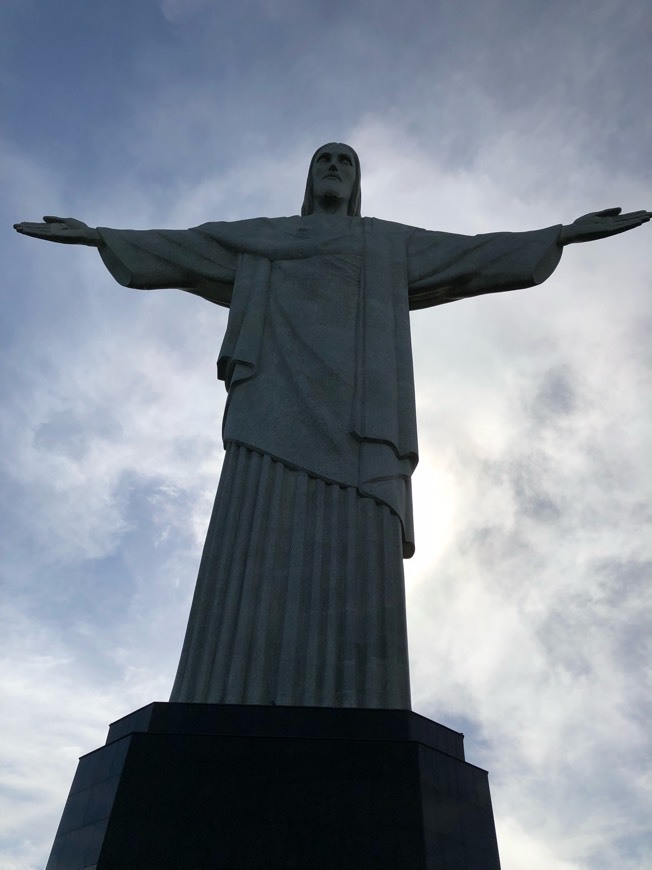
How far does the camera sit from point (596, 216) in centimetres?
966

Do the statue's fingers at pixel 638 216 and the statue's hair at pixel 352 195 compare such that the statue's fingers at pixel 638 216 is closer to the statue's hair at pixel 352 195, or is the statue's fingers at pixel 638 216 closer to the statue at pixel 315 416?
the statue at pixel 315 416

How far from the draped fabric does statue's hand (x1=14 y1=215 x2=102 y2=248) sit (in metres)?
4.11

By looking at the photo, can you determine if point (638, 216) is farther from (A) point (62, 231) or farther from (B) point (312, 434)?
(A) point (62, 231)

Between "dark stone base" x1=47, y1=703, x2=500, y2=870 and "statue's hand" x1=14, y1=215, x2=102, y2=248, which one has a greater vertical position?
"statue's hand" x1=14, y1=215, x2=102, y2=248

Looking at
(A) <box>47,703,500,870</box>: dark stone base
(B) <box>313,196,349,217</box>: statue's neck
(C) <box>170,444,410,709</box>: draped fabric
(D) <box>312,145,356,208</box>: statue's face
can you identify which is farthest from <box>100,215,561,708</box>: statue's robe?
(A) <box>47,703,500,870</box>: dark stone base

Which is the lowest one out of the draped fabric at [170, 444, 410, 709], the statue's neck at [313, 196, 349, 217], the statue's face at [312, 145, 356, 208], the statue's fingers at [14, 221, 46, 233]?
the draped fabric at [170, 444, 410, 709]

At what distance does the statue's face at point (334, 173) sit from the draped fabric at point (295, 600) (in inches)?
183

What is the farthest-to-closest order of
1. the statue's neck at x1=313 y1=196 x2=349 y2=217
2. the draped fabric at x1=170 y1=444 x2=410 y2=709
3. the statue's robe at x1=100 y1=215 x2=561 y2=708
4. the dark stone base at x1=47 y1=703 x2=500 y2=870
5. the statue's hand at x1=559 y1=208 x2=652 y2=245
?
the statue's neck at x1=313 y1=196 x2=349 y2=217
the statue's hand at x1=559 y1=208 x2=652 y2=245
the statue's robe at x1=100 y1=215 x2=561 y2=708
the draped fabric at x1=170 y1=444 x2=410 y2=709
the dark stone base at x1=47 y1=703 x2=500 y2=870

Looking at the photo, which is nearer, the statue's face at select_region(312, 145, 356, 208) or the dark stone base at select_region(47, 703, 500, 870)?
the dark stone base at select_region(47, 703, 500, 870)

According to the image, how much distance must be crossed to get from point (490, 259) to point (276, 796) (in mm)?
6943

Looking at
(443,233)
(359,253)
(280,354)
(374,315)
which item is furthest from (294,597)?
(443,233)

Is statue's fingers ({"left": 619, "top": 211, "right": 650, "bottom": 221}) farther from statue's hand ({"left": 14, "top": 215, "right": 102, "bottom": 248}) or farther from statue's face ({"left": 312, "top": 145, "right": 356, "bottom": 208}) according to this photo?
statue's hand ({"left": 14, "top": 215, "right": 102, "bottom": 248})

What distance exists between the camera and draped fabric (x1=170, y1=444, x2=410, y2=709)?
635 cm

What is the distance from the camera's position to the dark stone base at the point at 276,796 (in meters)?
4.86
